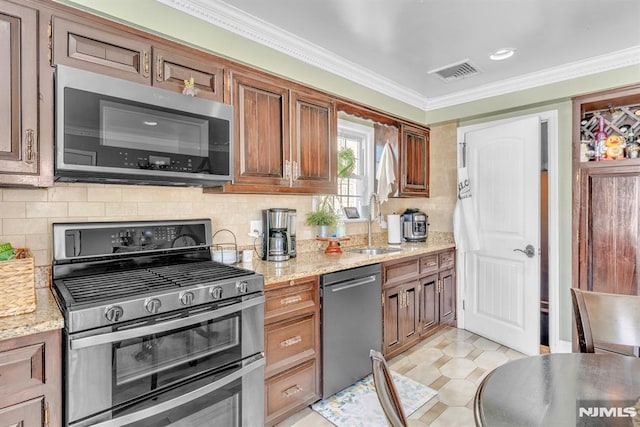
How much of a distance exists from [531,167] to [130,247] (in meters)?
3.14

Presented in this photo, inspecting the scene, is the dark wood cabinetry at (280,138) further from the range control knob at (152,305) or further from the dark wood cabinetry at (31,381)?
the dark wood cabinetry at (31,381)

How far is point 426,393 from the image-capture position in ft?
7.91

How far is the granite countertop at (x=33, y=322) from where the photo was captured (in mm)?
1176

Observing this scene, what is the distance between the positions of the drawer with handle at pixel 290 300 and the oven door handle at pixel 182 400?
25cm

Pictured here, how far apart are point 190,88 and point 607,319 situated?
234 centimetres

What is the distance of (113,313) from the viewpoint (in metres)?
1.34

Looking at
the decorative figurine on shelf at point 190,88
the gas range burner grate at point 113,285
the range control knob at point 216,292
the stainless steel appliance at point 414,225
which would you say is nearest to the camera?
the gas range burner grate at point 113,285

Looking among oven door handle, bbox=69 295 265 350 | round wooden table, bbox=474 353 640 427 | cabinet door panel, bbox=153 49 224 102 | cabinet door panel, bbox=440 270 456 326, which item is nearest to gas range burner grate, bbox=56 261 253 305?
oven door handle, bbox=69 295 265 350

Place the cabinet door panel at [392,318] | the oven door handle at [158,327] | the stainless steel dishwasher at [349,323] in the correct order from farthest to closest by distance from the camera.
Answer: the cabinet door panel at [392,318], the stainless steel dishwasher at [349,323], the oven door handle at [158,327]

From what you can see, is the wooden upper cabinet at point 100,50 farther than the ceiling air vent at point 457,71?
No

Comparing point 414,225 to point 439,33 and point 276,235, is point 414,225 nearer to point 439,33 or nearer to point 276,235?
point 276,235

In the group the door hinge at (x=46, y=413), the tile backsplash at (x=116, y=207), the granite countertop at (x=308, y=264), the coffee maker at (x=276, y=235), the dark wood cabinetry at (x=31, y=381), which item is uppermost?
the tile backsplash at (x=116, y=207)

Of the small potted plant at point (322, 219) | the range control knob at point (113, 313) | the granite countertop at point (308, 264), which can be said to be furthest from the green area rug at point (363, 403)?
the range control knob at point (113, 313)

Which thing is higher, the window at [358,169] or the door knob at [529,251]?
the window at [358,169]
